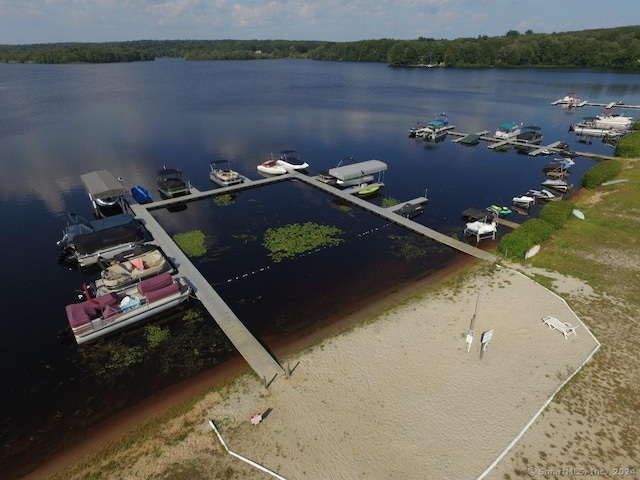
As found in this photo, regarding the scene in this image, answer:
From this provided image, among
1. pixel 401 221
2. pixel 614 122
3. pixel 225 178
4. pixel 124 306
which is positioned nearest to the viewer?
pixel 124 306

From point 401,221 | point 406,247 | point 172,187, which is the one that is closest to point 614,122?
point 401,221

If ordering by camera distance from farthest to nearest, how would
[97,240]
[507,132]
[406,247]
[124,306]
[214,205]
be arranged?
[507,132]
[214,205]
[406,247]
[97,240]
[124,306]

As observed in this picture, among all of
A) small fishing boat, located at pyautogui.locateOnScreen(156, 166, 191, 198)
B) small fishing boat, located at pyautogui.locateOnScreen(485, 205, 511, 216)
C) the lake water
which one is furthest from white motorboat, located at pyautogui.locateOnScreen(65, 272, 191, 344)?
small fishing boat, located at pyautogui.locateOnScreen(485, 205, 511, 216)

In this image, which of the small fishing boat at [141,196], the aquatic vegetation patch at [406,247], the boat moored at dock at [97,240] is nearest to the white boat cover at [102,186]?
the small fishing boat at [141,196]

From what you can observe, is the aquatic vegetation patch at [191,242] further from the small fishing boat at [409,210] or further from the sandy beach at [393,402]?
the small fishing boat at [409,210]

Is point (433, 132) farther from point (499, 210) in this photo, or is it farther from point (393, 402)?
point (393, 402)

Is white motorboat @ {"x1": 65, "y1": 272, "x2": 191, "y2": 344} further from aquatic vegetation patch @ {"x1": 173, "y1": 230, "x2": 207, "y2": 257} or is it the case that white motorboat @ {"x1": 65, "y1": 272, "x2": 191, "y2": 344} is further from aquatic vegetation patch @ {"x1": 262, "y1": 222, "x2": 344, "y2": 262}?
aquatic vegetation patch @ {"x1": 262, "y1": 222, "x2": 344, "y2": 262}
